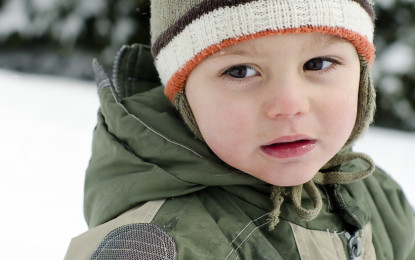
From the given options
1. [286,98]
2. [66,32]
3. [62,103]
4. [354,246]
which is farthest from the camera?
[66,32]

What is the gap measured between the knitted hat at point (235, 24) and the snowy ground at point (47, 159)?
980mm

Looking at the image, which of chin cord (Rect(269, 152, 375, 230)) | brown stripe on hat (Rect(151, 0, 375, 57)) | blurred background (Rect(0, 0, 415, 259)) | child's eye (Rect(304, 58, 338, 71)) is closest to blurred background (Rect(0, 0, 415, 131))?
blurred background (Rect(0, 0, 415, 259))

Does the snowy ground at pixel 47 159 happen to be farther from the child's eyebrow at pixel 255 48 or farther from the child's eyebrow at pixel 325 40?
the child's eyebrow at pixel 325 40

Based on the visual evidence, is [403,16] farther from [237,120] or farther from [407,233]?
[237,120]

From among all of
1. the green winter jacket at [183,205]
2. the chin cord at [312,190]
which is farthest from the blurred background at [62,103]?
the chin cord at [312,190]

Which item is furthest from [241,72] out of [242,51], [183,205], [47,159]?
[47,159]

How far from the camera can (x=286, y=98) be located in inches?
37.2

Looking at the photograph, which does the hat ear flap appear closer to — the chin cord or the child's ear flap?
the chin cord

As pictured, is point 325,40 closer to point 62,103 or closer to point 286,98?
point 286,98

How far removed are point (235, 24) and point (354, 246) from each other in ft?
1.90

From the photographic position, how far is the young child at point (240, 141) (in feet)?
3.17

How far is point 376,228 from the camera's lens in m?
1.29

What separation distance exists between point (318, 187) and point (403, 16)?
2566 mm

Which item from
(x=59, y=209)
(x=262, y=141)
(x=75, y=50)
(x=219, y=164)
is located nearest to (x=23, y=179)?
(x=59, y=209)
